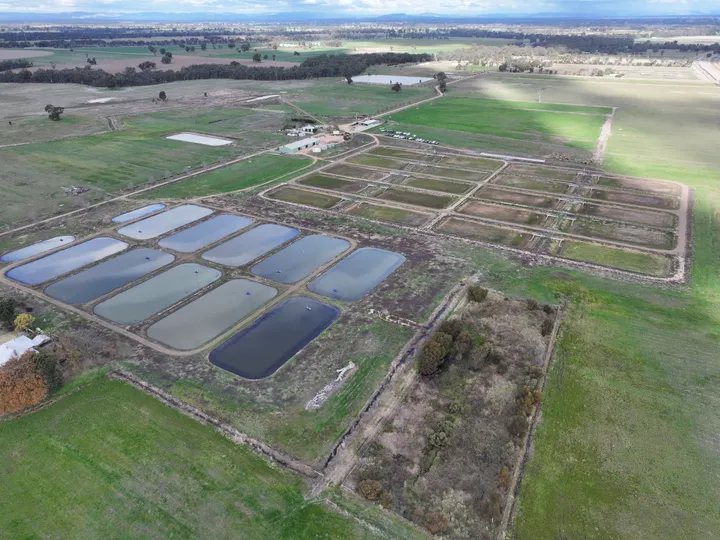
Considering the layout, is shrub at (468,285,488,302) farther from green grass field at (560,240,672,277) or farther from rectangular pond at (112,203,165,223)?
rectangular pond at (112,203,165,223)

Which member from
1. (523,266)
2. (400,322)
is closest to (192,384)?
(400,322)

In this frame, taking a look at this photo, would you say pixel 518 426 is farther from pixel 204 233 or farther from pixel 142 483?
pixel 204 233

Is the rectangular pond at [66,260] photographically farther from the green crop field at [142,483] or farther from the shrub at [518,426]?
the shrub at [518,426]

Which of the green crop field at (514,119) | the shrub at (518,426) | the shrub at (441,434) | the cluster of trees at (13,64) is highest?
the cluster of trees at (13,64)

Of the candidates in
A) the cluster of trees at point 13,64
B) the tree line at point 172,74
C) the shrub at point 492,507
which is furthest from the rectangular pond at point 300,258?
the cluster of trees at point 13,64

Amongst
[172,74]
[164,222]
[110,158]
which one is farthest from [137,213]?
[172,74]
